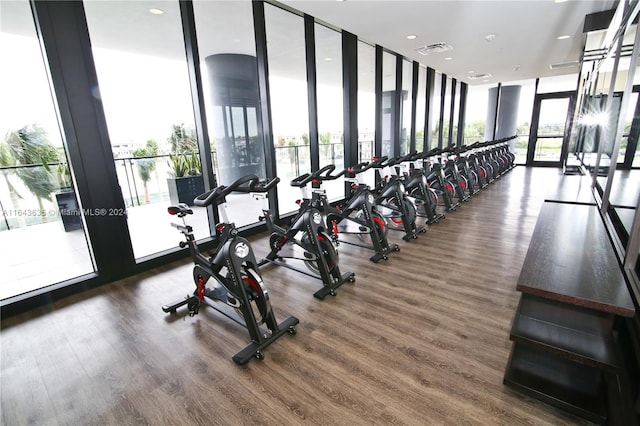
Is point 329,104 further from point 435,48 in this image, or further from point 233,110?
point 435,48

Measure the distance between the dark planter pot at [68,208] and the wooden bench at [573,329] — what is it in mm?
3699

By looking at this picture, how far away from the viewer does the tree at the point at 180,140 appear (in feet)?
14.5

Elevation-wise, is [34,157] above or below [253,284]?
above

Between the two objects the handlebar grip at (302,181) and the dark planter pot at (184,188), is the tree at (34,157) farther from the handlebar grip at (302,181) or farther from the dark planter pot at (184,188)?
the handlebar grip at (302,181)

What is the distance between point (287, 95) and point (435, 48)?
3236 millimetres

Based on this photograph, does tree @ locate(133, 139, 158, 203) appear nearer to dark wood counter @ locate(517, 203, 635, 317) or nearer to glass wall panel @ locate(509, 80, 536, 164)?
dark wood counter @ locate(517, 203, 635, 317)

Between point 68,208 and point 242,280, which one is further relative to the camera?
point 68,208

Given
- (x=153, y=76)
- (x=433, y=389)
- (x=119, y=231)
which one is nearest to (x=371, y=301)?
(x=433, y=389)

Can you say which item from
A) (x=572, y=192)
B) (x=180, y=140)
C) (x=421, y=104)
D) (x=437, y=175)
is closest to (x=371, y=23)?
(x=437, y=175)

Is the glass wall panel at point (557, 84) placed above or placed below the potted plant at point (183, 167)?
above

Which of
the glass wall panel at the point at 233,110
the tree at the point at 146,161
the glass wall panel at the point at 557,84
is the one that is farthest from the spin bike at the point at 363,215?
the glass wall panel at the point at 557,84

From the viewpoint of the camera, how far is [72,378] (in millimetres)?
1798

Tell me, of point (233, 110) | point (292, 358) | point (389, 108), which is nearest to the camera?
point (292, 358)

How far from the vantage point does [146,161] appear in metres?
4.49
